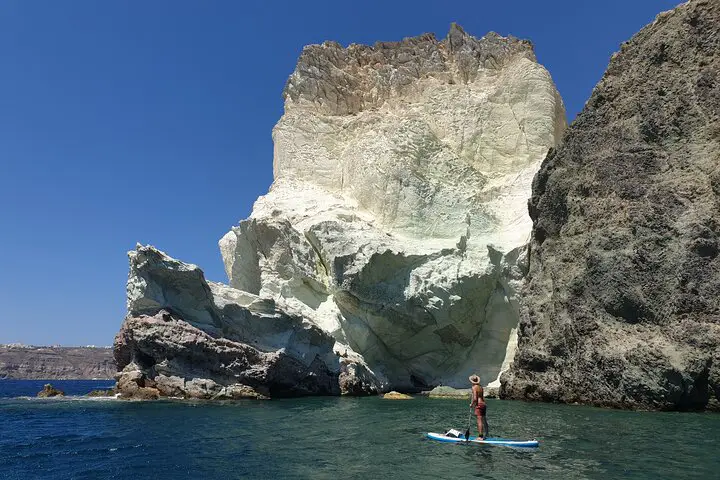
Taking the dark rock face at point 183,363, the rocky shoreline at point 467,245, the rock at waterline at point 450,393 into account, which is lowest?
the rock at waterline at point 450,393

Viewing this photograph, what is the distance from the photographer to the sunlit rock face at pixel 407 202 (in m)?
30.6

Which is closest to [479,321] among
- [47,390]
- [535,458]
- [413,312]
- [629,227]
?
[413,312]

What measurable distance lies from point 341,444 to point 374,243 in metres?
18.9

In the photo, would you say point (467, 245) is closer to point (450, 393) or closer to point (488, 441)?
point (450, 393)

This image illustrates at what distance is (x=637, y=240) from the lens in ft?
68.6

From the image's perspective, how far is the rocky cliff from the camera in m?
24.5

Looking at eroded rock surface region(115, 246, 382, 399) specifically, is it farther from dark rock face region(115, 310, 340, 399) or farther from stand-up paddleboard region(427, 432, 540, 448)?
stand-up paddleboard region(427, 432, 540, 448)

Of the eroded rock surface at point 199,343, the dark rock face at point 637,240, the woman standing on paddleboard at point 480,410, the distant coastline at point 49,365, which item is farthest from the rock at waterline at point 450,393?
the distant coastline at point 49,365

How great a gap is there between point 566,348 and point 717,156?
8.93 meters

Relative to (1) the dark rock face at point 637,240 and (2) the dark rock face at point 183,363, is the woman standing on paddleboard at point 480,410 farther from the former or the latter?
(2) the dark rock face at point 183,363

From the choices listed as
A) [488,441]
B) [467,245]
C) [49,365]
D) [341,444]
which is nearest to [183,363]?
[341,444]

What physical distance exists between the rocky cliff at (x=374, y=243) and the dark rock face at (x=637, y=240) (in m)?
6.31

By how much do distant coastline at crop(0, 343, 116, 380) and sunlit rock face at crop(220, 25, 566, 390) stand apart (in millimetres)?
103561

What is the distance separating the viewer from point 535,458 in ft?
34.5
